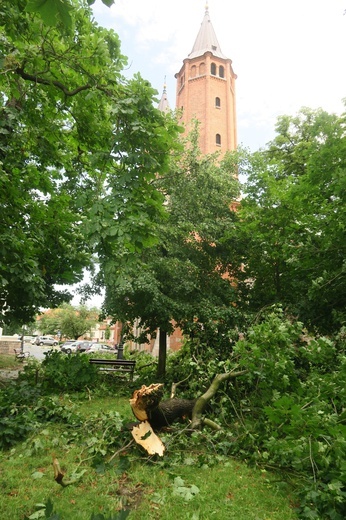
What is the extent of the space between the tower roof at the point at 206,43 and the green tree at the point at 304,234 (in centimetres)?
3200

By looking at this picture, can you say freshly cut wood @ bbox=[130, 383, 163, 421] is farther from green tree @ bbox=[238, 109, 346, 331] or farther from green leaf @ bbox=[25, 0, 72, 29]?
green leaf @ bbox=[25, 0, 72, 29]

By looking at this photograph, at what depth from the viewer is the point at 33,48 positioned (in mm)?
4703

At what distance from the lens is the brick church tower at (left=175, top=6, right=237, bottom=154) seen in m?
33.2

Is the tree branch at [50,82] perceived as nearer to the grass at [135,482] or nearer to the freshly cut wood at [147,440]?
the freshly cut wood at [147,440]

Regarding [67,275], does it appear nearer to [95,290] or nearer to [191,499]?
[95,290]

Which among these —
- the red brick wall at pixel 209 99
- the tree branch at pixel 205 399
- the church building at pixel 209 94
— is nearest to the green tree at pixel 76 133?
the tree branch at pixel 205 399

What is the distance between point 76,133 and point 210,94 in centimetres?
3222

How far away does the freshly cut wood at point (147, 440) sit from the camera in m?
4.61

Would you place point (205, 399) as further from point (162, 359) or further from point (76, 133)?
point (162, 359)

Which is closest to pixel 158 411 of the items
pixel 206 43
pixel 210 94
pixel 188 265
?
pixel 188 265

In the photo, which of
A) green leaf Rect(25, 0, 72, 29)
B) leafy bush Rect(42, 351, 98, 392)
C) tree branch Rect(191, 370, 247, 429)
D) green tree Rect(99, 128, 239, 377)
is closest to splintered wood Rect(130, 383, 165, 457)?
tree branch Rect(191, 370, 247, 429)

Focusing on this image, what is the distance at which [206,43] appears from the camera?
3891 centimetres

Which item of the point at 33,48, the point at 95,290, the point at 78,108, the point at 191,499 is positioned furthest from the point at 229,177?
the point at 191,499

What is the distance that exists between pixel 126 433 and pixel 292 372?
2627mm
